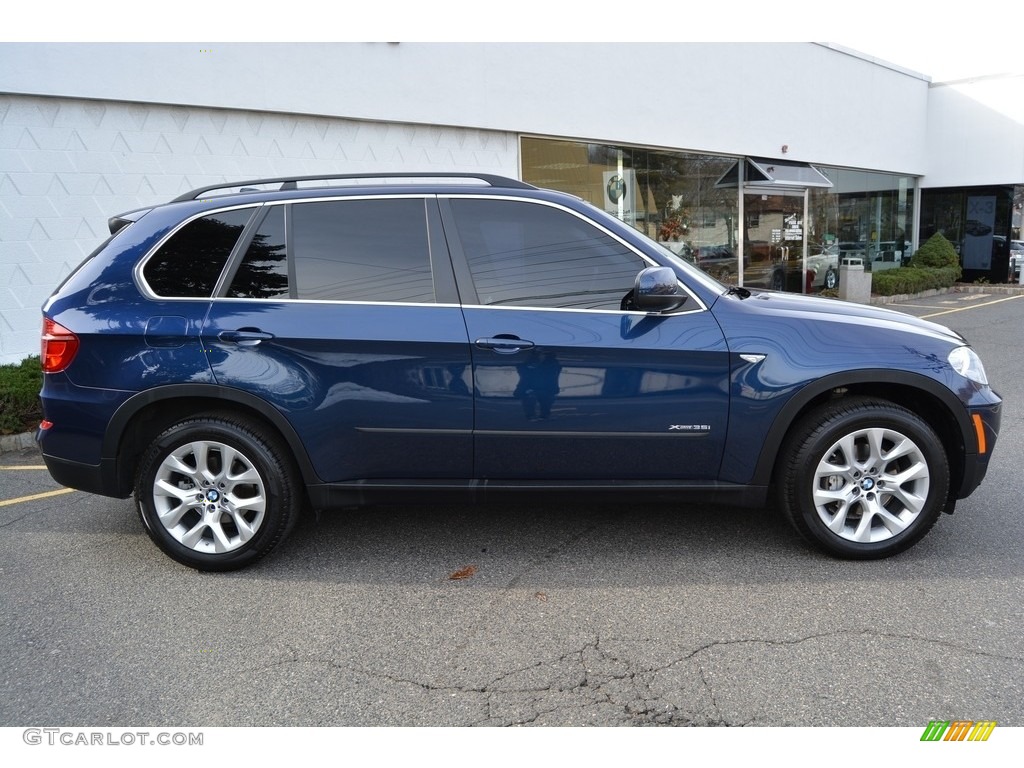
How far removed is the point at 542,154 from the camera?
1196 centimetres

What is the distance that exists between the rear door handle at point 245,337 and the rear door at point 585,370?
100cm

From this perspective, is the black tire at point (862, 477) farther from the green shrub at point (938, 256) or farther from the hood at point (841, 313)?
the green shrub at point (938, 256)

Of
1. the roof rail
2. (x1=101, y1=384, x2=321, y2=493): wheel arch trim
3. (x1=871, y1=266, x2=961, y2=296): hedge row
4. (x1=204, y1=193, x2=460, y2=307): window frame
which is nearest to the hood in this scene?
the roof rail

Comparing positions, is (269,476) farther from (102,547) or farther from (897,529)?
(897,529)

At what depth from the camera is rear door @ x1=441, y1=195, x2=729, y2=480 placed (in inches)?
141

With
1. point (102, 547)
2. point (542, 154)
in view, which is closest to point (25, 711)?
point (102, 547)

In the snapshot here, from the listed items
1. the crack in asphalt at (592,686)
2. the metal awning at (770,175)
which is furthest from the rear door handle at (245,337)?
the metal awning at (770,175)

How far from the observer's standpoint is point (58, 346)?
371 centimetres

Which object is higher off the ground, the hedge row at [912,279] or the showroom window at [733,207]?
the showroom window at [733,207]

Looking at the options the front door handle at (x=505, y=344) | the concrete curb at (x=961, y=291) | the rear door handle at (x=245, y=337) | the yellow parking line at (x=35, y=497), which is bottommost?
the yellow parking line at (x=35, y=497)

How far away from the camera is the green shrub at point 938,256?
2105cm

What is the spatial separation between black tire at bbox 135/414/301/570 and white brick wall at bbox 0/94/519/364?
538 centimetres

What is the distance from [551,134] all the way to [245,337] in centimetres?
929

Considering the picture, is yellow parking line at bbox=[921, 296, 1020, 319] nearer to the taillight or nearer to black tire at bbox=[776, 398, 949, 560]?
black tire at bbox=[776, 398, 949, 560]
